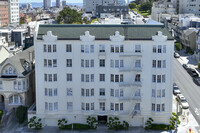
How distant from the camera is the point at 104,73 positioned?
171 ft

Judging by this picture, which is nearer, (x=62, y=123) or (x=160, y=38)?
(x=160, y=38)

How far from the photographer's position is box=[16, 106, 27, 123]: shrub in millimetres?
55031

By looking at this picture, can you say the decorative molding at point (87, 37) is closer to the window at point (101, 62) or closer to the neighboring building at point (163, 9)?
the window at point (101, 62)

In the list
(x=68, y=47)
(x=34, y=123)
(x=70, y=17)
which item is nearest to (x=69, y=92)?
(x=68, y=47)

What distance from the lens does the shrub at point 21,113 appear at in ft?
→ 181

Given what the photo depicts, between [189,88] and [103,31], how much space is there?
109 feet

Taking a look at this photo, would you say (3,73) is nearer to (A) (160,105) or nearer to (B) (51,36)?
(B) (51,36)

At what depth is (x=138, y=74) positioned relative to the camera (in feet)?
172

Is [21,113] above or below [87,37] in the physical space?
below

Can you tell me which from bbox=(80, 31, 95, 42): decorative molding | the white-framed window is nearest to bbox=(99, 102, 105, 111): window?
the white-framed window

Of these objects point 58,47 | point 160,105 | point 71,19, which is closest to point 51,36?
point 58,47

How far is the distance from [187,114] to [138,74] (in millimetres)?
15323

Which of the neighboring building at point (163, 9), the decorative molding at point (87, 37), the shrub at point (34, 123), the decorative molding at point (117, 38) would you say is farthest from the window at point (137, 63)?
the neighboring building at point (163, 9)

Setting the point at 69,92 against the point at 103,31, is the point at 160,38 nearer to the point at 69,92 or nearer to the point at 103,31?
the point at 103,31
